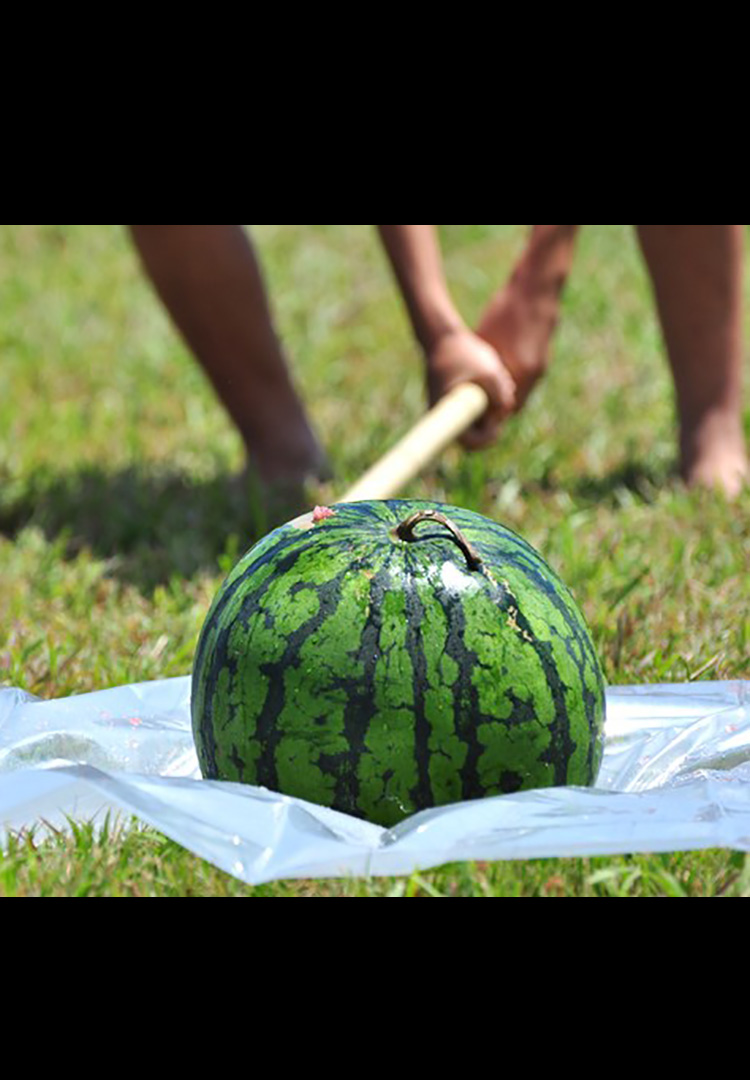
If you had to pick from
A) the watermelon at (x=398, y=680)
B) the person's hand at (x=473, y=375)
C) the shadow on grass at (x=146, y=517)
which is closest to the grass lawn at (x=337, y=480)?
the shadow on grass at (x=146, y=517)

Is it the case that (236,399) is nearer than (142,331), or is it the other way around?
(236,399)

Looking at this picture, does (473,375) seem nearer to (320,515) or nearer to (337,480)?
(337,480)

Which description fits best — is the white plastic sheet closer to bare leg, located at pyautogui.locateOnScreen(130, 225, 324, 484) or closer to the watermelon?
the watermelon

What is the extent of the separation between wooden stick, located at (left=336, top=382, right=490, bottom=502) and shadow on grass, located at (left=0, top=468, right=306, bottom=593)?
1.75 feet

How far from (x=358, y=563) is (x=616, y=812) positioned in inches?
17.7

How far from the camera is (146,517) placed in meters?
3.76

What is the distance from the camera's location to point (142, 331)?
17.9 ft

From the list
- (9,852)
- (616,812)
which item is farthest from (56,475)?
(616,812)

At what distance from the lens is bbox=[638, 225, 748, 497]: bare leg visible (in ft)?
12.5

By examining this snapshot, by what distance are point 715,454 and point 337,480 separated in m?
0.95

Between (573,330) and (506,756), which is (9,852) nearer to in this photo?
(506,756)

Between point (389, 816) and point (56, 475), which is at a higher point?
point (56, 475)

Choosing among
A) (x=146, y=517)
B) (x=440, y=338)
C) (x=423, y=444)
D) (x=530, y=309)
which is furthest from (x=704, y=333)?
(x=146, y=517)

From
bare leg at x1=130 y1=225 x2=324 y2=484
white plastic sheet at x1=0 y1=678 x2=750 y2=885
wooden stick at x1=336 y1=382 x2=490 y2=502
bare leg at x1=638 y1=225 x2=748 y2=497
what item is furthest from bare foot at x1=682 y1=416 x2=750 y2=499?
white plastic sheet at x1=0 y1=678 x2=750 y2=885
